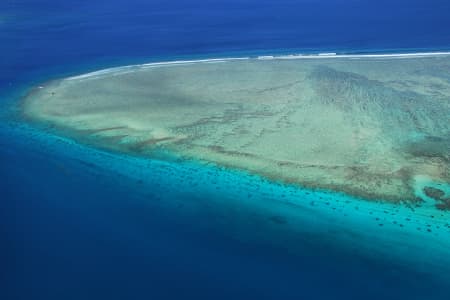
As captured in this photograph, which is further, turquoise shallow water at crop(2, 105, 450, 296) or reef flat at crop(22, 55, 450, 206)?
reef flat at crop(22, 55, 450, 206)

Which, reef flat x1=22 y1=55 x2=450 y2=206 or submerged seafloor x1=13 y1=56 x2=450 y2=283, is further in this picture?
reef flat x1=22 y1=55 x2=450 y2=206

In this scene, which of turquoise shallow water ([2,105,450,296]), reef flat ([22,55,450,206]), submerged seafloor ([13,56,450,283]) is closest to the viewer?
turquoise shallow water ([2,105,450,296])

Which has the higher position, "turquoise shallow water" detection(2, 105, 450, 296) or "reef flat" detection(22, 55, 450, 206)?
"reef flat" detection(22, 55, 450, 206)

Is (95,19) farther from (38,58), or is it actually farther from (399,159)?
(399,159)

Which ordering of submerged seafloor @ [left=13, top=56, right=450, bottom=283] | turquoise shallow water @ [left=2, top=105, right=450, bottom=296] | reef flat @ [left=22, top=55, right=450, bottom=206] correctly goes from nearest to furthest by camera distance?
turquoise shallow water @ [left=2, top=105, right=450, bottom=296] < submerged seafloor @ [left=13, top=56, right=450, bottom=283] < reef flat @ [left=22, top=55, right=450, bottom=206]

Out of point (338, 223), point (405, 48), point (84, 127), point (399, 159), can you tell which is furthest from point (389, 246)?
point (405, 48)

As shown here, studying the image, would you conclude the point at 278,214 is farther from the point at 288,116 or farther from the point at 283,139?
the point at 288,116
